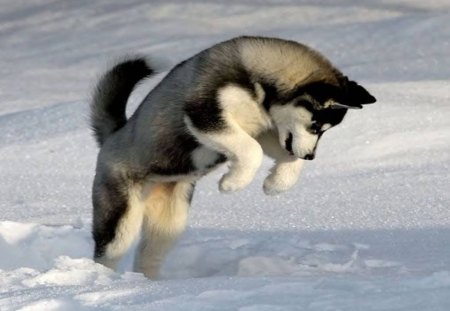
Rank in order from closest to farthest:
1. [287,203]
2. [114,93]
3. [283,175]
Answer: [283,175]
[114,93]
[287,203]

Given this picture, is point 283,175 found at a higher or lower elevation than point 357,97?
lower

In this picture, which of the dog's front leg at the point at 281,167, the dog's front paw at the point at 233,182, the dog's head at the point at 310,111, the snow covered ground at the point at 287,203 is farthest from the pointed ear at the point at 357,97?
the snow covered ground at the point at 287,203

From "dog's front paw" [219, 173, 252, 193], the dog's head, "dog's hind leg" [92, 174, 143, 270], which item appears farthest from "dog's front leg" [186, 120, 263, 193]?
"dog's hind leg" [92, 174, 143, 270]

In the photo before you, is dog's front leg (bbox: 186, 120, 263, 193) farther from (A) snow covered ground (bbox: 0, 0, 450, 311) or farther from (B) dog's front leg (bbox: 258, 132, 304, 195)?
(A) snow covered ground (bbox: 0, 0, 450, 311)

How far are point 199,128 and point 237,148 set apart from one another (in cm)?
18

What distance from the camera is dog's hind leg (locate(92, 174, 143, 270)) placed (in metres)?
5.55

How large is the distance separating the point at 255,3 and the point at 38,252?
7864 millimetres

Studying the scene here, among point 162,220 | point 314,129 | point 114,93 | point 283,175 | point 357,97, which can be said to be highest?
point 357,97

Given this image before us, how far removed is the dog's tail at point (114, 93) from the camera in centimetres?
569

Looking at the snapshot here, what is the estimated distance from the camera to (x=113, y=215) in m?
5.55

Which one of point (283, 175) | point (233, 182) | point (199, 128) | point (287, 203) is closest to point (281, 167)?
point (283, 175)

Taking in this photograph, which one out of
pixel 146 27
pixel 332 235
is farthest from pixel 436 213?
pixel 146 27

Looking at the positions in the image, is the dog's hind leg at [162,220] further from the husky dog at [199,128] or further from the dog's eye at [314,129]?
the dog's eye at [314,129]

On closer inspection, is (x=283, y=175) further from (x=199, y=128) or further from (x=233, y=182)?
(x=199, y=128)
